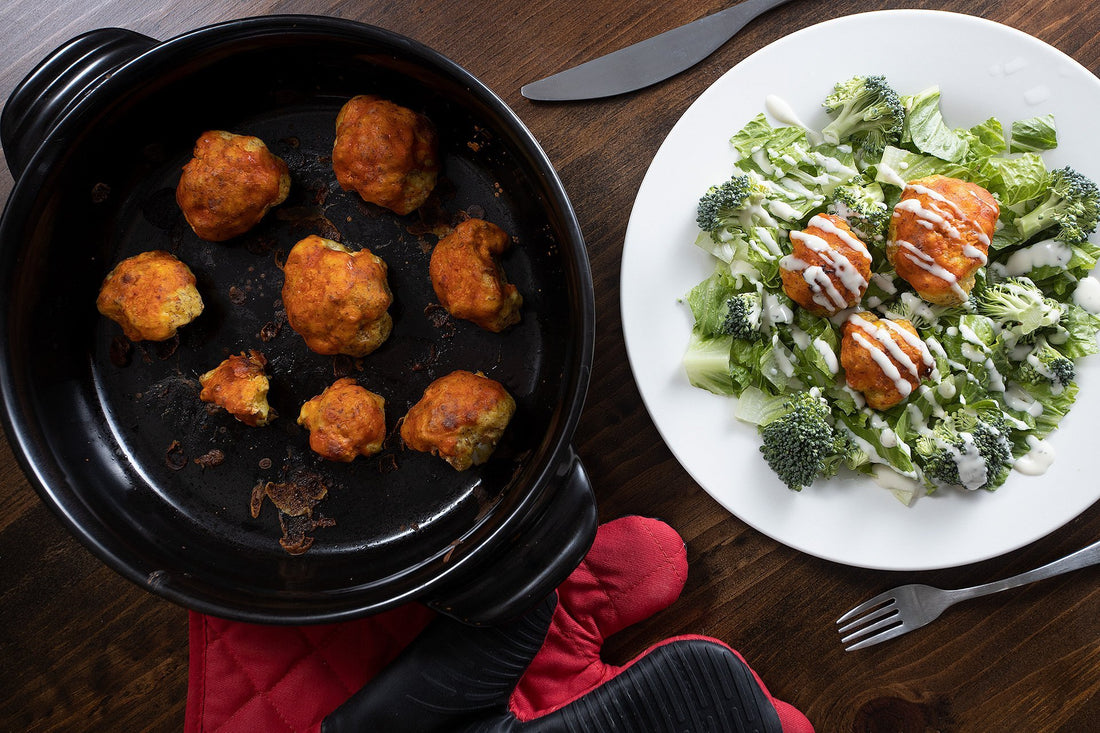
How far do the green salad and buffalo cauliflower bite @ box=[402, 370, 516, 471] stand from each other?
553 millimetres

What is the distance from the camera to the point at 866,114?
1794 millimetres

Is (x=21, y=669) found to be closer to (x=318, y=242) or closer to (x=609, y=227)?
(x=318, y=242)

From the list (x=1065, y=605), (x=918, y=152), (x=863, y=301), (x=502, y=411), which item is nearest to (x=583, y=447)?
(x=502, y=411)

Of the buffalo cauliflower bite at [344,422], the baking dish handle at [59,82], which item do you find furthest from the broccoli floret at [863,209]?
the baking dish handle at [59,82]

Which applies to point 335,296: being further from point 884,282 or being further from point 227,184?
point 884,282

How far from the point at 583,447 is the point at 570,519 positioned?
41 centimetres

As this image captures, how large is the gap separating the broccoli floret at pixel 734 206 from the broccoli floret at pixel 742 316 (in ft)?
0.66

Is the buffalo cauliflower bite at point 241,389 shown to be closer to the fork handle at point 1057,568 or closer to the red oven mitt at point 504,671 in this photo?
the red oven mitt at point 504,671

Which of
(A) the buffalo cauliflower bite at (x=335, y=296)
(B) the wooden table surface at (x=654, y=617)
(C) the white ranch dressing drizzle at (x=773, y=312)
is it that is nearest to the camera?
(A) the buffalo cauliflower bite at (x=335, y=296)

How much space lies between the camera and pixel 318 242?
5.98 ft

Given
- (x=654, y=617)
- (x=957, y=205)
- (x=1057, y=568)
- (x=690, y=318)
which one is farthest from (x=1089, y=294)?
(x=654, y=617)

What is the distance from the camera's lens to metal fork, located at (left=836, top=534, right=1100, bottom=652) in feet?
6.48

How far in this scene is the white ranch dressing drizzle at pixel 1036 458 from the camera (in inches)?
70.1

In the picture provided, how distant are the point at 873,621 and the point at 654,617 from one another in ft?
2.22
